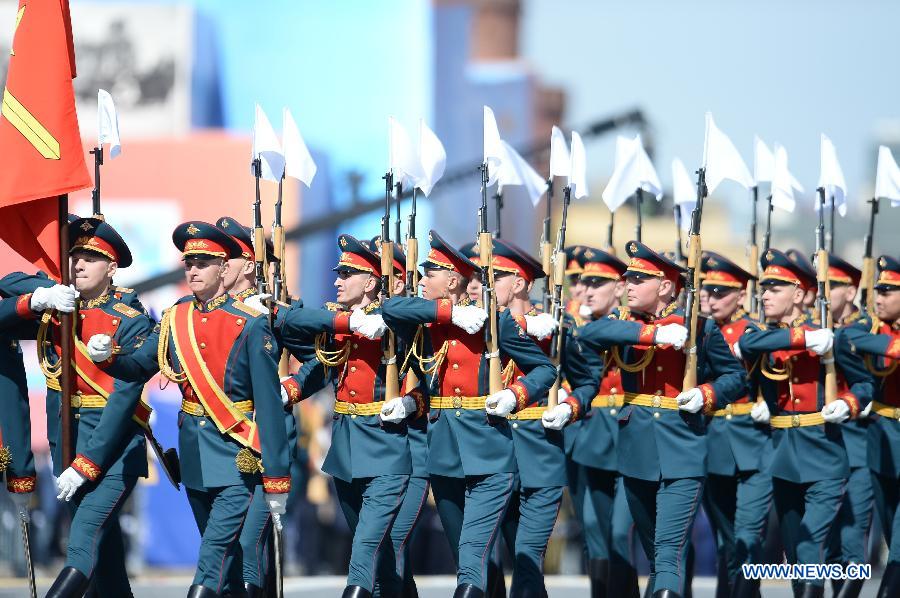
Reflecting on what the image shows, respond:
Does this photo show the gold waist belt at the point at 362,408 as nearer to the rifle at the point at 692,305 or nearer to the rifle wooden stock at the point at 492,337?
the rifle wooden stock at the point at 492,337

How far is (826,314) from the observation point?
10.8 meters

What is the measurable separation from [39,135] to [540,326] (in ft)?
9.89

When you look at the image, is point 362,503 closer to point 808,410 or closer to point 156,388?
point 808,410

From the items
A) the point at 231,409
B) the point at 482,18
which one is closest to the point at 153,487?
the point at 231,409

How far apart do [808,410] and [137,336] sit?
13.5 feet

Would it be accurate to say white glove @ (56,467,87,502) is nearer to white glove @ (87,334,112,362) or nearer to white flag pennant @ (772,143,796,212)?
white glove @ (87,334,112,362)

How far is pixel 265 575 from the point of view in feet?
33.0

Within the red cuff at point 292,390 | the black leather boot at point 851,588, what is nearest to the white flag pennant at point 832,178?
the black leather boot at point 851,588

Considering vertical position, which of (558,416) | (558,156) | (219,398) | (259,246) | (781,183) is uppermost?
(558,156)

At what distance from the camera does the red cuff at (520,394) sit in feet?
31.0

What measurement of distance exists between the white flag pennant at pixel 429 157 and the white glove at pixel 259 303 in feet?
5.27

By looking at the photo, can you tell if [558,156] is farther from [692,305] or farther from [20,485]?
[20,485]

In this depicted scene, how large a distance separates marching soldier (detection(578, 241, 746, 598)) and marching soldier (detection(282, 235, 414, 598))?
128 centimetres

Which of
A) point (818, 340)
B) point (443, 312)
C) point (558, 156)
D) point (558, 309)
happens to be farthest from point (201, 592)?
point (818, 340)
